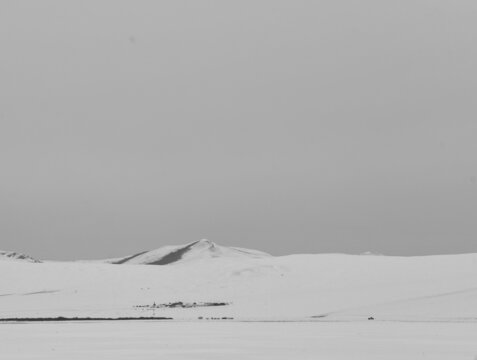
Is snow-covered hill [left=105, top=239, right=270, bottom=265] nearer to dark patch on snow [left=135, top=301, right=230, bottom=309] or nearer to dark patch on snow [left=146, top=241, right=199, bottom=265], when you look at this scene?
dark patch on snow [left=146, top=241, right=199, bottom=265]

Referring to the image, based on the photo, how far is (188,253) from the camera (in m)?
181

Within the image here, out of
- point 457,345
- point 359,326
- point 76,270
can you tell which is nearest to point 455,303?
point 359,326

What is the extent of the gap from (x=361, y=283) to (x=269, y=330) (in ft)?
64.4

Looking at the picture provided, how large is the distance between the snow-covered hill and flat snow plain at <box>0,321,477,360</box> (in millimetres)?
149526

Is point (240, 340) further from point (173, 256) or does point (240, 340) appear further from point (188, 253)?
point (173, 256)

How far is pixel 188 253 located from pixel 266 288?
462ft

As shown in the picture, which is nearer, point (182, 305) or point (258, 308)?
point (258, 308)

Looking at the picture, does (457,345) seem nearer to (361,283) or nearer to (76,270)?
(361,283)

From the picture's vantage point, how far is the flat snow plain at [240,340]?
49.8 ft

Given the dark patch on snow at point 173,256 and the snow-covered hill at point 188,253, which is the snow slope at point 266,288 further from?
the snow-covered hill at point 188,253

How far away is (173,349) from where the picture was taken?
16.2m

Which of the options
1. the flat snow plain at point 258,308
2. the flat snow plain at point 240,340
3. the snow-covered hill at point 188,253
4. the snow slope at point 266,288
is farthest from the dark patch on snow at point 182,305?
the snow-covered hill at point 188,253

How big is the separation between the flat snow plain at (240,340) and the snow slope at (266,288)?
16.8 ft

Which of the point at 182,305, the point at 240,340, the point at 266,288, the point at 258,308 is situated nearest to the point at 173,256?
the point at 266,288
